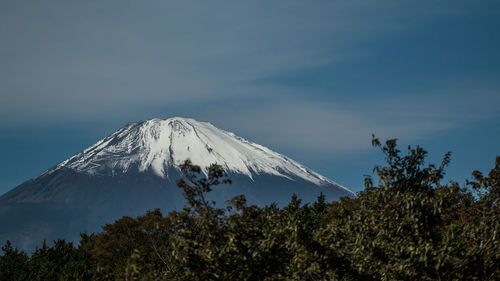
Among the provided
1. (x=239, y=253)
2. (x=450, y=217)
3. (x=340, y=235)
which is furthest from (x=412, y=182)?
(x=450, y=217)

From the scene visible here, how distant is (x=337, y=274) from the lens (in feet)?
55.8

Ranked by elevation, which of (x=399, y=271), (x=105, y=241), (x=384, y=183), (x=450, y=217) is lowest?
(x=399, y=271)

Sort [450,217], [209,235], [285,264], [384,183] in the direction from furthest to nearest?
[450,217] → [384,183] → [285,264] → [209,235]

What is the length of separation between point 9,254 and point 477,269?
61.9 m

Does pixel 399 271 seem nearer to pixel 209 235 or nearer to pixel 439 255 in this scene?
pixel 439 255

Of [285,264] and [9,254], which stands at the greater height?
[9,254]

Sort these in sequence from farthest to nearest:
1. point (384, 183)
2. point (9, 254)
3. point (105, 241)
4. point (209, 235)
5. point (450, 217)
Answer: point (105, 241) → point (9, 254) → point (450, 217) → point (384, 183) → point (209, 235)

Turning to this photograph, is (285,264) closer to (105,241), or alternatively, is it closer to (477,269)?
(477,269)

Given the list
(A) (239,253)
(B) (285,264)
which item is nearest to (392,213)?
(B) (285,264)

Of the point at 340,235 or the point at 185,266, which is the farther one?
the point at 340,235

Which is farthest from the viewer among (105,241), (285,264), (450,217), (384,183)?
(105,241)

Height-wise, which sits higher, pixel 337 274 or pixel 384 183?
pixel 384 183

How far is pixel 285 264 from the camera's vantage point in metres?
16.9

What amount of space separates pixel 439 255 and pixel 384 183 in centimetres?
332
